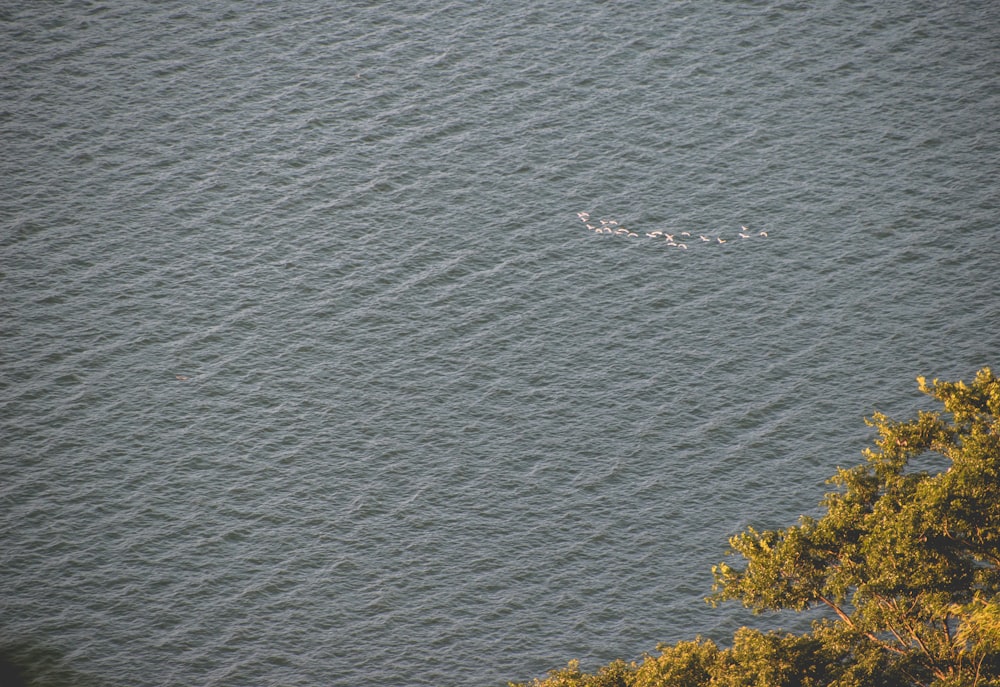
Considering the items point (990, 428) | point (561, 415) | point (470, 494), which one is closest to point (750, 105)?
point (561, 415)

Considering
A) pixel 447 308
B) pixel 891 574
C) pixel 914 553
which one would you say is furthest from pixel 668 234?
pixel 914 553

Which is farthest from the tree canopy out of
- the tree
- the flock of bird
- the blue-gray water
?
the flock of bird

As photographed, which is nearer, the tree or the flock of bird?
the tree

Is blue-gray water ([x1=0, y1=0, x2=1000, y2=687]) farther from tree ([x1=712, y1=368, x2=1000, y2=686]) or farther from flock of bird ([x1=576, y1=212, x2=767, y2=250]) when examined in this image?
tree ([x1=712, y1=368, x2=1000, y2=686])

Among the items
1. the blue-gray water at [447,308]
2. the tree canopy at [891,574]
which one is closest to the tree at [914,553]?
the tree canopy at [891,574]

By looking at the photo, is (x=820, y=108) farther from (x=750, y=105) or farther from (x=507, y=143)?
(x=507, y=143)
